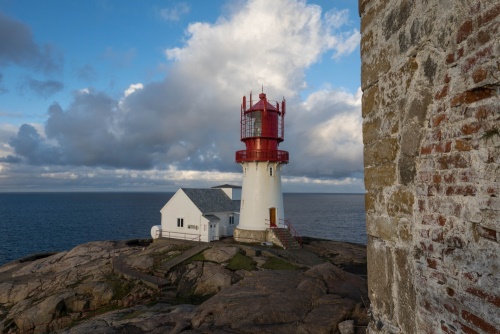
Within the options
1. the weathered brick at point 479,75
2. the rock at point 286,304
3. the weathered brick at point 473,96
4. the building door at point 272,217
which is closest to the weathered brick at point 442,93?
the weathered brick at point 473,96

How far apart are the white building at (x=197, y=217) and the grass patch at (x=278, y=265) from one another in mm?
8859

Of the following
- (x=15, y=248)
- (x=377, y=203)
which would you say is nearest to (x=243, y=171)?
(x=377, y=203)

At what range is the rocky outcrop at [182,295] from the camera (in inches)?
363

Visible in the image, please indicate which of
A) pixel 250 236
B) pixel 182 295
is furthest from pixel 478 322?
Result: pixel 250 236

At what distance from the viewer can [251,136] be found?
98.1 feet

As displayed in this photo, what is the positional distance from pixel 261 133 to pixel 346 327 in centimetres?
2280

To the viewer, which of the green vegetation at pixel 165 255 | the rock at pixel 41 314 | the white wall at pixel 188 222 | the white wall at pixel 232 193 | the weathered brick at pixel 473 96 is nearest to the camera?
the weathered brick at pixel 473 96

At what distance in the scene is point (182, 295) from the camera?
66.9ft

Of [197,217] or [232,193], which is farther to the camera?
[232,193]

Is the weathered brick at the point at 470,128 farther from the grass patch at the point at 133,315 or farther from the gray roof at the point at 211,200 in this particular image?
the gray roof at the point at 211,200

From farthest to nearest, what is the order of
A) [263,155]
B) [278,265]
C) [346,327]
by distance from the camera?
[263,155] → [278,265] → [346,327]

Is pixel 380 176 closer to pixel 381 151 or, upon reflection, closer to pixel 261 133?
pixel 381 151

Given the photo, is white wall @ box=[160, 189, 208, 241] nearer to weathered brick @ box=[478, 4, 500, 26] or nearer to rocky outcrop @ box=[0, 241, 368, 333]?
rocky outcrop @ box=[0, 241, 368, 333]

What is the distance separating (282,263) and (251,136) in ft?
37.2
